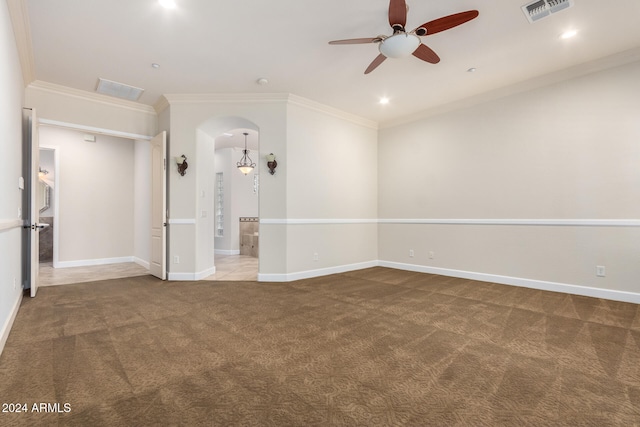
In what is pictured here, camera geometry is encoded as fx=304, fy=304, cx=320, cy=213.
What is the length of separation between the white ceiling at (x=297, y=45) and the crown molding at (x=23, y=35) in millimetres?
65

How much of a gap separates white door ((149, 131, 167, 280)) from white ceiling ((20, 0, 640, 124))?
0.87 meters

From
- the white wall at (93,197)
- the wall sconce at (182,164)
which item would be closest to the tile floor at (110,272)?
the white wall at (93,197)

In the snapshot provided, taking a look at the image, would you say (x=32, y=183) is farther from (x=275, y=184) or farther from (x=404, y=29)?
(x=404, y=29)

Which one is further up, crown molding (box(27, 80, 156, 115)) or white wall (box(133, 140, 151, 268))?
crown molding (box(27, 80, 156, 115))

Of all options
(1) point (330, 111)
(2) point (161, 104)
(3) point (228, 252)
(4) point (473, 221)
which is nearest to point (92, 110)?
(2) point (161, 104)

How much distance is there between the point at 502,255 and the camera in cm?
470

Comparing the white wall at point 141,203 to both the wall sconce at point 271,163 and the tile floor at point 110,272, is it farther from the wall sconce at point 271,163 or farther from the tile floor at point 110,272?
the wall sconce at point 271,163

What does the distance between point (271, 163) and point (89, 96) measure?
302cm

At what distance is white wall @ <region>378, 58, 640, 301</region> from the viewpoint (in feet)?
12.4

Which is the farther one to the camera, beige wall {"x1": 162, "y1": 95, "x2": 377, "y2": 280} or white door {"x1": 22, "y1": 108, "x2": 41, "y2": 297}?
beige wall {"x1": 162, "y1": 95, "x2": 377, "y2": 280}

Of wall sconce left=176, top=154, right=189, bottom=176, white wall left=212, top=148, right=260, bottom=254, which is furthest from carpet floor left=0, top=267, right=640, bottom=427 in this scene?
white wall left=212, top=148, right=260, bottom=254

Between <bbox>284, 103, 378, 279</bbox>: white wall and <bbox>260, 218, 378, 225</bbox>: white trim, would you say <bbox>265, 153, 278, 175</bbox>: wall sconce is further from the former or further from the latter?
<bbox>260, 218, 378, 225</bbox>: white trim

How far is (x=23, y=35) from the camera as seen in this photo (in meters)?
3.12

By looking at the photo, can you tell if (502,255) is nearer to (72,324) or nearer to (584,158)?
(584,158)
